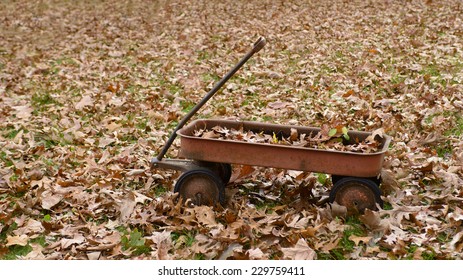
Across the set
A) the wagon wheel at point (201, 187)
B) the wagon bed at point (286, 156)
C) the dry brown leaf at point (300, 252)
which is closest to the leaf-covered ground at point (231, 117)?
the dry brown leaf at point (300, 252)

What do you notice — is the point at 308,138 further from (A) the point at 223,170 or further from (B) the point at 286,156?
(A) the point at 223,170

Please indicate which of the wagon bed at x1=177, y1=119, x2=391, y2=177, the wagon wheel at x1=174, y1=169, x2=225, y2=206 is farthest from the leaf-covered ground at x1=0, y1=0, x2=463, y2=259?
the wagon bed at x1=177, y1=119, x2=391, y2=177

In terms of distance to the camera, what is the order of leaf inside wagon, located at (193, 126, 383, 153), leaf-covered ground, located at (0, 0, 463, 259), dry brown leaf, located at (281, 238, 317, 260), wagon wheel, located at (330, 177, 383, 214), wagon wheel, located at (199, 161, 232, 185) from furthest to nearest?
wagon wheel, located at (199, 161, 232, 185) < leaf inside wagon, located at (193, 126, 383, 153) < wagon wheel, located at (330, 177, 383, 214) < leaf-covered ground, located at (0, 0, 463, 259) < dry brown leaf, located at (281, 238, 317, 260)

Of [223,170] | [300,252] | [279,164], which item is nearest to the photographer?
[300,252]

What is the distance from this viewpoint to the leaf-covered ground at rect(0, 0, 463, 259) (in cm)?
369

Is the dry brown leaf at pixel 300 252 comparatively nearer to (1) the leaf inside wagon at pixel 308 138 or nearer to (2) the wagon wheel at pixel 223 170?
(1) the leaf inside wagon at pixel 308 138

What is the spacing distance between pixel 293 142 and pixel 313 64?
4.80 meters

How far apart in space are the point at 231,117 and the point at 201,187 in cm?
241

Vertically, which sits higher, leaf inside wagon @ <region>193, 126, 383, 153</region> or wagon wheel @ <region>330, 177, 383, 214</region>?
leaf inside wagon @ <region>193, 126, 383, 153</region>

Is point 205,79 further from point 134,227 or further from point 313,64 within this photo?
point 134,227

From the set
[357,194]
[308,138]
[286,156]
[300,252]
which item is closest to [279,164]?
[286,156]

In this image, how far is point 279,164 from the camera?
12.7ft

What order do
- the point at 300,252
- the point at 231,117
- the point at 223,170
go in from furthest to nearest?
the point at 231,117 → the point at 223,170 → the point at 300,252

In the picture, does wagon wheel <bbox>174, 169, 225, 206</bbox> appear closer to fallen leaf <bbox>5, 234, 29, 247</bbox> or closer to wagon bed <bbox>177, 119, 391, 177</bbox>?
wagon bed <bbox>177, 119, 391, 177</bbox>
